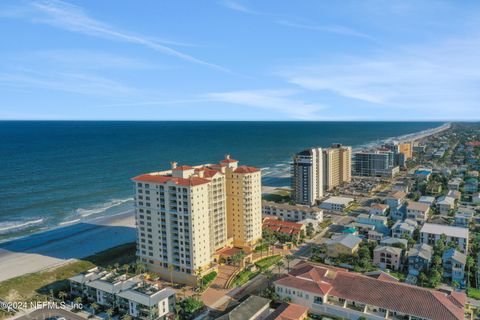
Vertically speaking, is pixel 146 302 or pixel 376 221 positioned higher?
pixel 376 221

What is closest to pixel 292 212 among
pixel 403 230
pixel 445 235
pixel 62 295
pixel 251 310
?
pixel 403 230

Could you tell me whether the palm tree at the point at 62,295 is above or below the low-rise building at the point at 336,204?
below

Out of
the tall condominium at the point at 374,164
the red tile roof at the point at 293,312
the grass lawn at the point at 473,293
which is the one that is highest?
the tall condominium at the point at 374,164

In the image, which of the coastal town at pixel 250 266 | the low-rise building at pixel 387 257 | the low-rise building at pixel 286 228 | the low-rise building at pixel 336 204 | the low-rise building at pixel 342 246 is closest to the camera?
the coastal town at pixel 250 266

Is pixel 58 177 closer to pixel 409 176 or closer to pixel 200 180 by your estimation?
pixel 200 180

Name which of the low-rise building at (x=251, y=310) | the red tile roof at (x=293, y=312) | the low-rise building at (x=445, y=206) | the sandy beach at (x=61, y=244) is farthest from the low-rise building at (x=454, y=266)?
the sandy beach at (x=61, y=244)

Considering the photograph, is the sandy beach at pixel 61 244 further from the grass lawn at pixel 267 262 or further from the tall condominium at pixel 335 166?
the tall condominium at pixel 335 166

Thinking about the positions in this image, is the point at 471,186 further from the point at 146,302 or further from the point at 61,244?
the point at 61,244

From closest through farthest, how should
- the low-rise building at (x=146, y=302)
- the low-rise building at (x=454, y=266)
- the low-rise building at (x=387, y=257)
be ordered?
the low-rise building at (x=146, y=302), the low-rise building at (x=454, y=266), the low-rise building at (x=387, y=257)
